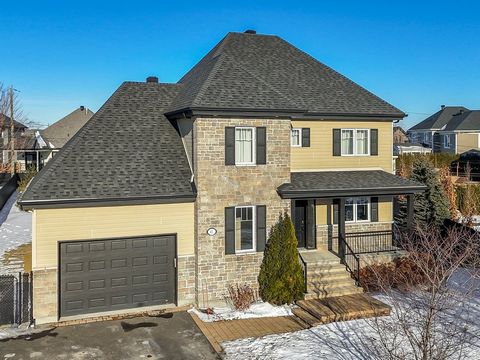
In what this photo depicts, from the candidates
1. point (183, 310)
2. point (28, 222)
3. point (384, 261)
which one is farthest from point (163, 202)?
point (28, 222)

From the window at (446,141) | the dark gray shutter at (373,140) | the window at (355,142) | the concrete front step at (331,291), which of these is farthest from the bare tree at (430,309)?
the window at (446,141)

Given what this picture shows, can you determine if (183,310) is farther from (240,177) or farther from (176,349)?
(240,177)

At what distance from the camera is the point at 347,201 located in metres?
18.4

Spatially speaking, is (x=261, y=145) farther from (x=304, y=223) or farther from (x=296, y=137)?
(x=304, y=223)

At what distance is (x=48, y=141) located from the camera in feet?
151

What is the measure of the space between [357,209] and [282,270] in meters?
6.12

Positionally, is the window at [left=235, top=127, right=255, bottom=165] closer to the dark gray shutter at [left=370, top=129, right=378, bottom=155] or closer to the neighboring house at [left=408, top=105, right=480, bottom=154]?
the dark gray shutter at [left=370, top=129, right=378, bottom=155]

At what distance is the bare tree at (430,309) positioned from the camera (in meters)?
8.10

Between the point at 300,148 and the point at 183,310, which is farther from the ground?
the point at 300,148

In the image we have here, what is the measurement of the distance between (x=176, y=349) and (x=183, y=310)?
2.71m

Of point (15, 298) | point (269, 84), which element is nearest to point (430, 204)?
point (269, 84)

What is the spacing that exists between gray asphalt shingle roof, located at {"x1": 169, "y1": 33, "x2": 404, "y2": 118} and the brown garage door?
4706 millimetres

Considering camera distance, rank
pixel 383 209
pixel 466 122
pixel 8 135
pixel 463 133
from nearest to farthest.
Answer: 1. pixel 383 209
2. pixel 8 135
3. pixel 463 133
4. pixel 466 122

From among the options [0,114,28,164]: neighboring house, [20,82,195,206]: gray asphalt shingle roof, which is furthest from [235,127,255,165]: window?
[0,114,28,164]: neighboring house
